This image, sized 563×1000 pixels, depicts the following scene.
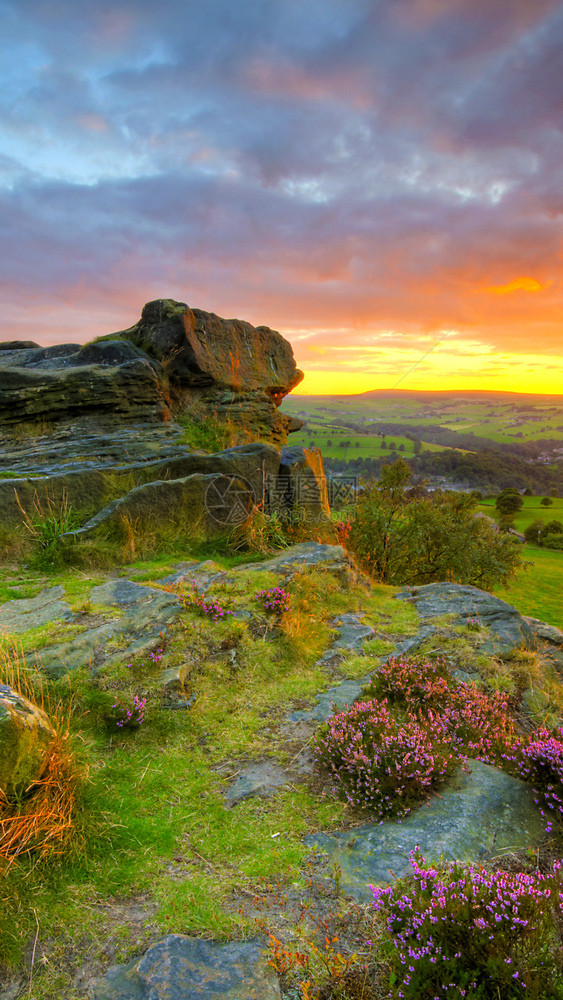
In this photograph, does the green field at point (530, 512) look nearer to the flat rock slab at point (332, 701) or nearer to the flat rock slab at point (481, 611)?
the flat rock slab at point (481, 611)

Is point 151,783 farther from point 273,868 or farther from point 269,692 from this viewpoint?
point 269,692

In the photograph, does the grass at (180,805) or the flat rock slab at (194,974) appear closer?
the flat rock slab at (194,974)

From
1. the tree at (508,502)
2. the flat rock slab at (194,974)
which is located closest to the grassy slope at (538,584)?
the tree at (508,502)

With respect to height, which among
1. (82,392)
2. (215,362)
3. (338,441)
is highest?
(215,362)

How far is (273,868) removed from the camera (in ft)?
9.77

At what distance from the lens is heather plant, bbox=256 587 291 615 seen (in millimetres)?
6461

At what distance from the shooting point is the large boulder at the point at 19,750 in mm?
2879

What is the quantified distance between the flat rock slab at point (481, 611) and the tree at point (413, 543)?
4.14m

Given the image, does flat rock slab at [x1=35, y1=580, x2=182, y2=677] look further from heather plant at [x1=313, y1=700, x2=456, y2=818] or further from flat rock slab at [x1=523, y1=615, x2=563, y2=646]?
flat rock slab at [x1=523, y1=615, x2=563, y2=646]

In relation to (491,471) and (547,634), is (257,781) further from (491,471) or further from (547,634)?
(491,471)

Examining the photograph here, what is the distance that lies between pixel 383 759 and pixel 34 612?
14.8ft

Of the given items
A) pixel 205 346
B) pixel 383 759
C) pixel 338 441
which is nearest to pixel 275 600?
pixel 383 759

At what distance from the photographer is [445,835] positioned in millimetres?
3188

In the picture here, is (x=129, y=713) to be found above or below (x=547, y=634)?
above
